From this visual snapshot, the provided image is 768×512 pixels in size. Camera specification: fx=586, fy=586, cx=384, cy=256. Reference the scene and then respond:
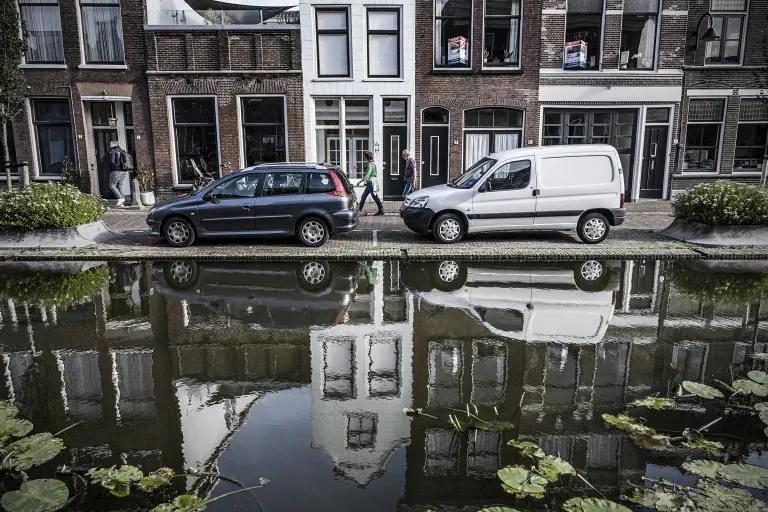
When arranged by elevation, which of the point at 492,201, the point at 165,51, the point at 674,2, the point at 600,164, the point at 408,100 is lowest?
the point at 492,201

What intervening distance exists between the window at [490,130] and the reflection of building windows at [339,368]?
13.6 m

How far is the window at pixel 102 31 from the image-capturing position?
719 inches

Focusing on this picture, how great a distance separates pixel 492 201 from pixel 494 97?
7518mm

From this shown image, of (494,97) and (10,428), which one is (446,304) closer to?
(10,428)

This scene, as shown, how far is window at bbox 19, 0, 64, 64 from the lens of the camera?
18183mm

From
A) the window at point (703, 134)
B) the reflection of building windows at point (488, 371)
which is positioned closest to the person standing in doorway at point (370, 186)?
the reflection of building windows at point (488, 371)

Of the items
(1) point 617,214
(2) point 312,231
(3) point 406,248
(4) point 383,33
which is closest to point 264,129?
(4) point 383,33

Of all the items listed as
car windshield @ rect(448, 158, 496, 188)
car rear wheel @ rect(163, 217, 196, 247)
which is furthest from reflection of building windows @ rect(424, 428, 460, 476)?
car rear wheel @ rect(163, 217, 196, 247)

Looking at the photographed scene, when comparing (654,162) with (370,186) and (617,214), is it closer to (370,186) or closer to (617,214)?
(617,214)

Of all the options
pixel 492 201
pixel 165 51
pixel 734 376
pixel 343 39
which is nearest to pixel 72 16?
pixel 165 51

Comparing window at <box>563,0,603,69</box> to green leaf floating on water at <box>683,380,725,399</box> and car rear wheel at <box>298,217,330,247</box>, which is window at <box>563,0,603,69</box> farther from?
green leaf floating on water at <box>683,380,725,399</box>

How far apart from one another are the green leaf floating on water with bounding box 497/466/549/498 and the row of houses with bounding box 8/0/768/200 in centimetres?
1579

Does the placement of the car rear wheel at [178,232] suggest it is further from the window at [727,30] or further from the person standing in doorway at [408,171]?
the window at [727,30]

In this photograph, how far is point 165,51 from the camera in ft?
59.9
